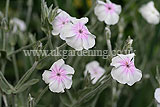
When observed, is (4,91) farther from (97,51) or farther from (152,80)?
(152,80)

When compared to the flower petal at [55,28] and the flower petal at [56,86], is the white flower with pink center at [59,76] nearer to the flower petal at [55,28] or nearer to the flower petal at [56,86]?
the flower petal at [56,86]

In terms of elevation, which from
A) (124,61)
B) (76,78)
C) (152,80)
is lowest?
(152,80)

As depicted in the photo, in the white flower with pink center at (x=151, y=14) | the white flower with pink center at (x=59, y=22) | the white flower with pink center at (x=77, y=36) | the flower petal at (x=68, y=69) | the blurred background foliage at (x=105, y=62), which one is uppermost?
the white flower with pink center at (x=59, y=22)

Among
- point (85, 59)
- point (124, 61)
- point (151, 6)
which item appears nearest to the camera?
point (124, 61)

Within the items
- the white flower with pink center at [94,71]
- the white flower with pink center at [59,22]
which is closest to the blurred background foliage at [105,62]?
the white flower with pink center at [94,71]

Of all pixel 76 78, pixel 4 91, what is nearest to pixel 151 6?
pixel 76 78

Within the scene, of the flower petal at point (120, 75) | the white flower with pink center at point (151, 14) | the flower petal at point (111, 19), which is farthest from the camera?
the white flower with pink center at point (151, 14)
